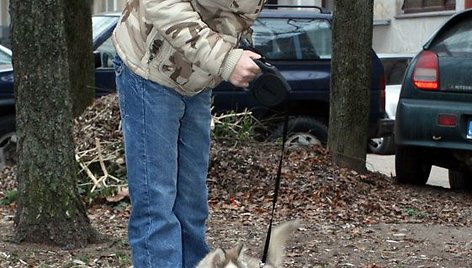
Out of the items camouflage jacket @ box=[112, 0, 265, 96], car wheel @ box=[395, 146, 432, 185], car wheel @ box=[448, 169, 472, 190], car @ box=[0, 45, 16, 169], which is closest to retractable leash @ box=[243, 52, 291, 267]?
camouflage jacket @ box=[112, 0, 265, 96]

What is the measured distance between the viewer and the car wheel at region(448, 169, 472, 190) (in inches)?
365

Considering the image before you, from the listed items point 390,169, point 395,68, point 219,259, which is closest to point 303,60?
point 390,169

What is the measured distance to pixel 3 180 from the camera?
8.39 m

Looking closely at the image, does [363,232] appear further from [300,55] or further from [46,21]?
[300,55]

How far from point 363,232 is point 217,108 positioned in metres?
4.84

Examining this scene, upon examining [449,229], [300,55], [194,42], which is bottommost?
[449,229]

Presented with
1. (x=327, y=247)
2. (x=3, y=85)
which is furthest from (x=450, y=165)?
(x=3, y=85)

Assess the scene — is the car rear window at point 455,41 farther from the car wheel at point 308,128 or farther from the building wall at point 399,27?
the building wall at point 399,27

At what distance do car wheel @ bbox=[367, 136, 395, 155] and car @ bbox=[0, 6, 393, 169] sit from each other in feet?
6.96

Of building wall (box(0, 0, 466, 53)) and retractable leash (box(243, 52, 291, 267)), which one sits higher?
retractable leash (box(243, 52, 291, 267))

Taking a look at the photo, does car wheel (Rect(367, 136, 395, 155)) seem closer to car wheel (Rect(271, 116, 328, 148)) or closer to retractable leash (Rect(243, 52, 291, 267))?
car wheel (Rect(271, 116, 328, 148))

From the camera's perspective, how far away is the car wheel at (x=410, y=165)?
8.66 meters

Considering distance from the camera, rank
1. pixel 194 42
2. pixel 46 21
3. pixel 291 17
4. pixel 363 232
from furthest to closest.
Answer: pixel 291 17 → pixel 363 232 → pixel 46 21 → pixel 194 42

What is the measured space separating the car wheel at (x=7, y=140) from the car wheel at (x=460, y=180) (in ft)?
14.3
